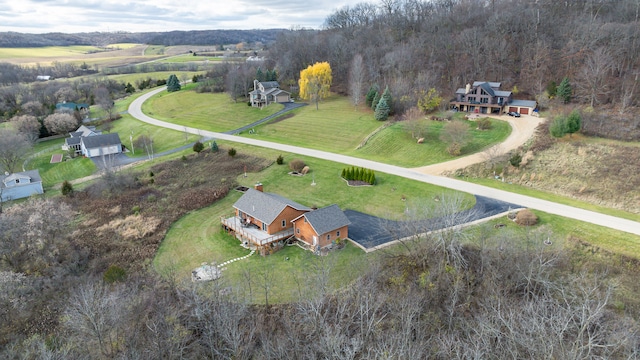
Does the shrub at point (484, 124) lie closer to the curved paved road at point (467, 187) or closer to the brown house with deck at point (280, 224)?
the curved paved road at point (467, 187)

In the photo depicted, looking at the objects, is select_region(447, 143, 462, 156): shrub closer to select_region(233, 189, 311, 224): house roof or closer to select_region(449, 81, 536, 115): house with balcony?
select_region(449, 81, 536, 115): house with balcony

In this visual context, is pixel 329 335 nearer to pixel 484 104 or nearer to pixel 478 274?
pixel 478 274

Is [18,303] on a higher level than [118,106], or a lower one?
lower

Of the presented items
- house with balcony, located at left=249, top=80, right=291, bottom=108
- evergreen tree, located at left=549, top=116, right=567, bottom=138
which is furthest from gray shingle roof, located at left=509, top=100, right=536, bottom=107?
house with balcony, located at left=249, top=80, right=291, bottom=108

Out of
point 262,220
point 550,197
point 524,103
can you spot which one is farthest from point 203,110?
point 550,197

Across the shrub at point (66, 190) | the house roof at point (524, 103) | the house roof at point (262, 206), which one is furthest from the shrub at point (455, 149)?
the shrub at point (66, 190)

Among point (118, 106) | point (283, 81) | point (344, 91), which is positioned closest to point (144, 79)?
point (118, 106)
